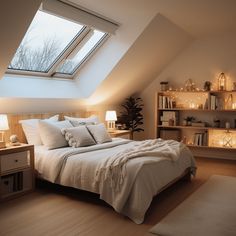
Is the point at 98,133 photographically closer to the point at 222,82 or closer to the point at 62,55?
the point at 62,55

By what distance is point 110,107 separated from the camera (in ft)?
21.1

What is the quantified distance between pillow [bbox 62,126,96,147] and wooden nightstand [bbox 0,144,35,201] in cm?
55

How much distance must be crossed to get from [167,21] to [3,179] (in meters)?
3.25

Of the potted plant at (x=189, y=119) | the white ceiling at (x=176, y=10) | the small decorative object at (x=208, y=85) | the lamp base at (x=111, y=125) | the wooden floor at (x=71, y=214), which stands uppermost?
the white ceiling at (x=176, y=10)

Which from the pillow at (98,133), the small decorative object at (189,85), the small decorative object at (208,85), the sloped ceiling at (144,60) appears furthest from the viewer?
the small decorative object at (189,85)

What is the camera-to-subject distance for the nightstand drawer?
358cm

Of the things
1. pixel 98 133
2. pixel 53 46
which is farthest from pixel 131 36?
pixel 98 133

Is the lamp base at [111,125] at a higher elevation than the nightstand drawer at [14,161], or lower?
higher

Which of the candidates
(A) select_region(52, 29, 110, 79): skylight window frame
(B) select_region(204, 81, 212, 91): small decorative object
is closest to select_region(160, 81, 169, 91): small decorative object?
(B) select_region(204, 81, 212, 91): small decorative object

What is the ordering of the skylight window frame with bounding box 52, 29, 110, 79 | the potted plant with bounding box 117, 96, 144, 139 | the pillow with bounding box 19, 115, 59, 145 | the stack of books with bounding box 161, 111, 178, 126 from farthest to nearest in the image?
the potted plant with bounding box 117, 96, 144, 139, the stack of books with bounding box 161, 111, 178, 126, the skylight window frame with bounding box 52, 29, 110, 79, the pillow with bounding box 19, 115, 59, 145

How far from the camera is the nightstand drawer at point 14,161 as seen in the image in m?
3.58

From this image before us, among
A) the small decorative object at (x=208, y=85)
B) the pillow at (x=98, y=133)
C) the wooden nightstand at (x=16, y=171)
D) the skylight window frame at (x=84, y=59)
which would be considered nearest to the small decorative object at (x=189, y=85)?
the small decorative object at (x=208, y=85)

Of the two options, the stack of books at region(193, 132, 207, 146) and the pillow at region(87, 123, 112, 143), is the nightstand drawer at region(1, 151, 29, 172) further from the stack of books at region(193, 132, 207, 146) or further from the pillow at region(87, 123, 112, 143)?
the stack of books at region(193, 132, 207, 146)

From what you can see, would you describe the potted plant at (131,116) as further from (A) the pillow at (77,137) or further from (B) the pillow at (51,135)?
(B) the pillow at (51,135)
